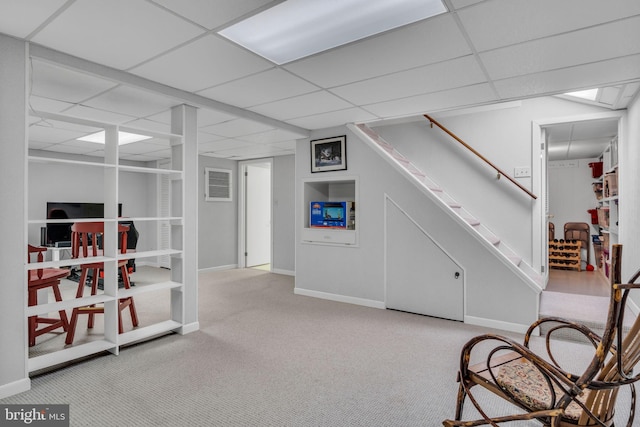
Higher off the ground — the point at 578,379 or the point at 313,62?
the point at 313,62

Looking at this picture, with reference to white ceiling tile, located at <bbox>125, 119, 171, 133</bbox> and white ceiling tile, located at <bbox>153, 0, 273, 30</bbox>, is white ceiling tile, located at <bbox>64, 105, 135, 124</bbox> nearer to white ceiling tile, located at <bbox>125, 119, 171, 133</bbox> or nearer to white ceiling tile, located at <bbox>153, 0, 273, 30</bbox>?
white ceiling tile, located at <bbox>125, 119, 171, 133</bbox>

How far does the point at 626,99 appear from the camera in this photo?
12.0 feet

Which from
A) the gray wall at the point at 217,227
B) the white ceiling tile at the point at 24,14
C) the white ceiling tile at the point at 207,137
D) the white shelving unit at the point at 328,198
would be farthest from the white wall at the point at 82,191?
the white ceiling tile at the point at 24,14

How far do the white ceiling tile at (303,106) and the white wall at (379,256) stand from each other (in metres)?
0.85

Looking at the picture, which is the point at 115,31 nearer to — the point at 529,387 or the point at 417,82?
the point at 417,82

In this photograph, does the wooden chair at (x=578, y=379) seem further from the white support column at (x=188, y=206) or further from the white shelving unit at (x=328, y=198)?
the white shelving unit at (x=328, y=198)

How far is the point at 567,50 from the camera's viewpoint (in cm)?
244

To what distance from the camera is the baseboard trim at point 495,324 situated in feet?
11.6

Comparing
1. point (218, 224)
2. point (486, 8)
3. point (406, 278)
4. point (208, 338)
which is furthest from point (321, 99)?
point (218, 224)

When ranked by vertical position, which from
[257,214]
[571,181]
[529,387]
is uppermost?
[571,181]

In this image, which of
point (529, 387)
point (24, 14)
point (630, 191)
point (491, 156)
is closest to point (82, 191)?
point (24, 14)

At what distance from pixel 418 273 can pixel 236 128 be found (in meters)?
2.91

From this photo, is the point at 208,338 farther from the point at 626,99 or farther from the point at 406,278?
the point at 626,99

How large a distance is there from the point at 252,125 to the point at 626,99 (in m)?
4.09
